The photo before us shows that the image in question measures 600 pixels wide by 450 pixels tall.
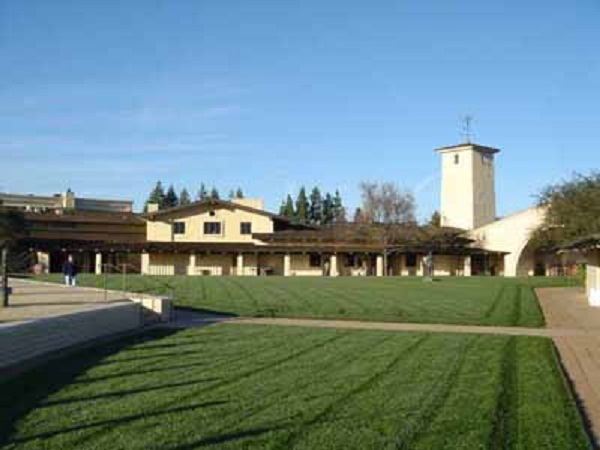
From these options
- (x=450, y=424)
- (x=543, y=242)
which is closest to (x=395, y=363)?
(x=450, y=424)

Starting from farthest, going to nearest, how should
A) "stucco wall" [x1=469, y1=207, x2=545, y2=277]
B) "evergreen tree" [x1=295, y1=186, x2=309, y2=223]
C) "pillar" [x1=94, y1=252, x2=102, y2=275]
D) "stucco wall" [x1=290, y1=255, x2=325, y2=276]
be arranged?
"evergreen tree" [x1=295, y1=186, x2=309, y2=223] → "stucco wall" [x1=469, y1=207, x2=545, y2=277] → "stucco wall" [x1=290, y1=255, x2=325, y2=276] → "pillar" [x1=94, y1=252, x2=102, y2=275]

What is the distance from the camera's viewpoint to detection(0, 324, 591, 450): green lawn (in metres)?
7.23

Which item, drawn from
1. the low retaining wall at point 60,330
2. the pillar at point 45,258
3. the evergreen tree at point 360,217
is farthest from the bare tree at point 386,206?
the low retaining wall at point 60,330

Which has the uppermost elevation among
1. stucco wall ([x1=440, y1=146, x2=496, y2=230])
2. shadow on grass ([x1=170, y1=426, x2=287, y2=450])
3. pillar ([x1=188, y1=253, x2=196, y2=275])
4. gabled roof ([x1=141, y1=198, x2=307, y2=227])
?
stucco wall ([x1=440, y1=146, x2=496, y2=230])

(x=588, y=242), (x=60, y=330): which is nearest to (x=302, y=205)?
(x=588, y=242)

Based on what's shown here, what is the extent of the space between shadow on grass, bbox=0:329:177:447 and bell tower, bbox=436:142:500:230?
67487mm

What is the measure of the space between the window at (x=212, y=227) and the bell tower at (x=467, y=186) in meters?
23.4

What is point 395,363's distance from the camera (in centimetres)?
1215

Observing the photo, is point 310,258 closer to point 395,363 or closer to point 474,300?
point 474,300

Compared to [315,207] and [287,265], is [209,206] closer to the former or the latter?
[287,265]

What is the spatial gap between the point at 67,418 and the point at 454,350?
789cm

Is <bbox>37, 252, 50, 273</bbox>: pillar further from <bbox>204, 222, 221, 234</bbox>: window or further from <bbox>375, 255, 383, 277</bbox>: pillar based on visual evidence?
<bbox>375, 255, 383, 277</bbox>: pillar

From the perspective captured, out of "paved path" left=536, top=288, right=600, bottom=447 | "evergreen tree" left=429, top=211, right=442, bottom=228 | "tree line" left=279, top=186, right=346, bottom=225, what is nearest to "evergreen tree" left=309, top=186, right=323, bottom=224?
"tree line" left=279, top=186, right=346, bottom=225

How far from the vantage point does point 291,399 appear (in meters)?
8.99
